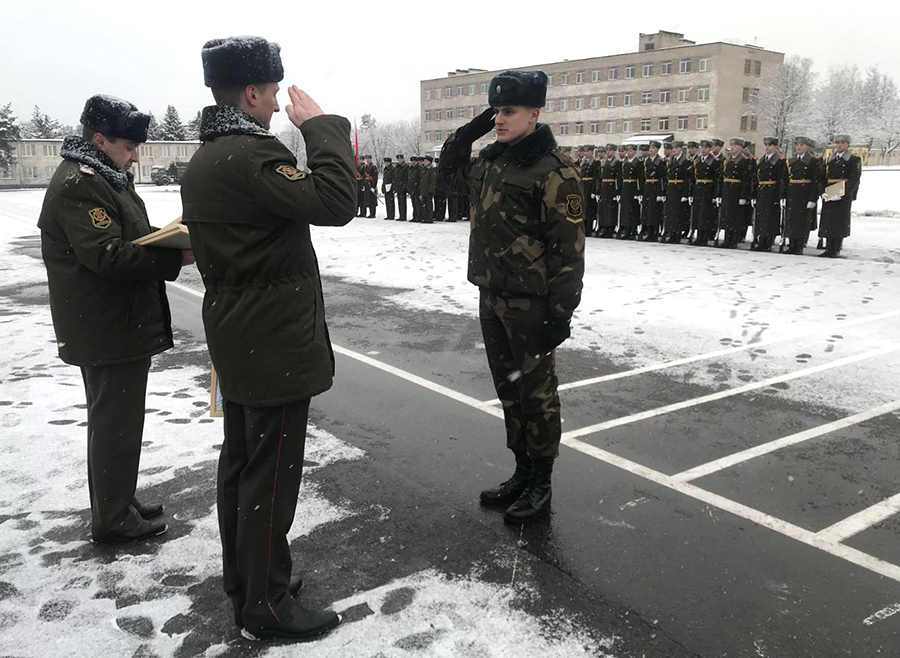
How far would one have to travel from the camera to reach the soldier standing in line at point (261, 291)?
8.00 feet

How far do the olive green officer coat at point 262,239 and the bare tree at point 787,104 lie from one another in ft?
Result: 267

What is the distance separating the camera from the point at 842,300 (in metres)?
9.55

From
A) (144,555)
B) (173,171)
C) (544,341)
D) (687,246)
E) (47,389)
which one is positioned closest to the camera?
(144,555)

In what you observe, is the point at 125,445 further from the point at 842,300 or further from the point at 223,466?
the point at 842,300

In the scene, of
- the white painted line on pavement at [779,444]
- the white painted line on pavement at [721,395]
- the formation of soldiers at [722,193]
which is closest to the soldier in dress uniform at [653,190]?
the formation of soldiers at [722,193]

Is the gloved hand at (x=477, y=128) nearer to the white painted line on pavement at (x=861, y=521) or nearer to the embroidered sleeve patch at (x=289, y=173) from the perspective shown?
the embroidered sleeve patch at (x=289, y=173)

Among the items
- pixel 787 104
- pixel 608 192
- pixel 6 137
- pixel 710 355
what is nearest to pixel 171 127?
pixel 6 137

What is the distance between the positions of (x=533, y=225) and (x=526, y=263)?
0.65 feet

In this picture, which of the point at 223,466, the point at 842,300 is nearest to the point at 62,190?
the point at 223,466

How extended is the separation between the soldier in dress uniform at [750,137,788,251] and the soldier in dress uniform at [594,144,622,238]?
12.3 ft

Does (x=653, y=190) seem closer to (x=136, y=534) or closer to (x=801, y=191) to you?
(x=801, y=191)

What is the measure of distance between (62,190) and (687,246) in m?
14.7

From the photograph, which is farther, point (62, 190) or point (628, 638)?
point (62, 190)

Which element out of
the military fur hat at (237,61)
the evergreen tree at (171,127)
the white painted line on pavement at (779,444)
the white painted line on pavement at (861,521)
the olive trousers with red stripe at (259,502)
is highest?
the evergreen tree at (171,127)
